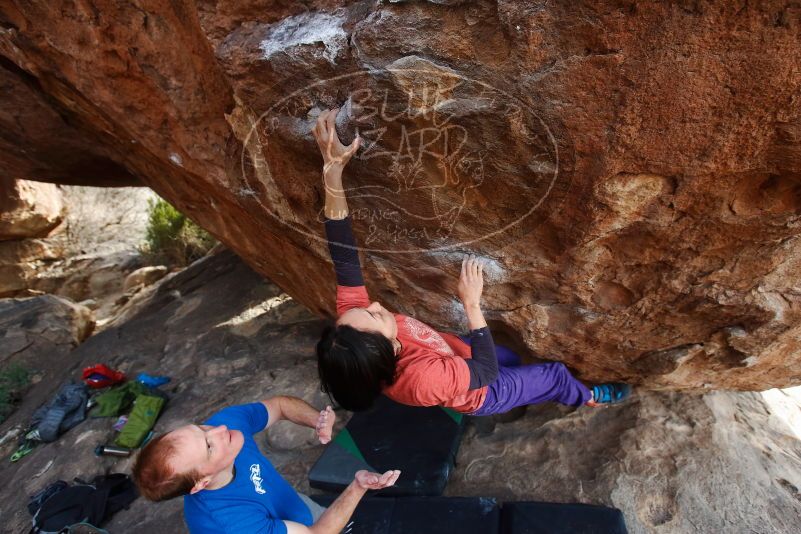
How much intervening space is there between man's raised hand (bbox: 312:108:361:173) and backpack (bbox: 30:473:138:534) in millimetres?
2341

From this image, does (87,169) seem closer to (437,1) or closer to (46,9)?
(46,9)

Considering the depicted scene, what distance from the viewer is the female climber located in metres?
1.52

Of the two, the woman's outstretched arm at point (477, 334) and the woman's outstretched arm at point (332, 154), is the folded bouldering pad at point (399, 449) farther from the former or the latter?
the woman's outstretched arm at point (332, 154)

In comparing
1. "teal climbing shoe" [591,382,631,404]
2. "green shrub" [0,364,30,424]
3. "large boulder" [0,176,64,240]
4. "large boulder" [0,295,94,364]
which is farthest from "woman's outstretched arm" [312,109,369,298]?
"large boulder" [0,176,64,240]

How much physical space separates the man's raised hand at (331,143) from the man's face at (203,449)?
937 mm

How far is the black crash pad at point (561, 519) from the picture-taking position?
177 cm

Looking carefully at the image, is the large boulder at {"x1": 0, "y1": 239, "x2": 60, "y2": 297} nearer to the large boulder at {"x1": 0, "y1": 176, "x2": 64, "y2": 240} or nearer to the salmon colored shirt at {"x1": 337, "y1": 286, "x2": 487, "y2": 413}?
the large boulder at {"x1": 0, "y1": 176, "x2": 64, "y2": 240}

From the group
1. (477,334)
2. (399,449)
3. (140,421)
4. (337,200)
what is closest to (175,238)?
(140,421)

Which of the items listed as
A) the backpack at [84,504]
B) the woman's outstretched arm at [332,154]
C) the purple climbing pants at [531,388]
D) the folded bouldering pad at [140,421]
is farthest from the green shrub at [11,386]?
the purple climbing pants at [531,388]

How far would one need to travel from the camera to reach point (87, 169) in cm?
378

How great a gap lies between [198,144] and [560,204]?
152 cm

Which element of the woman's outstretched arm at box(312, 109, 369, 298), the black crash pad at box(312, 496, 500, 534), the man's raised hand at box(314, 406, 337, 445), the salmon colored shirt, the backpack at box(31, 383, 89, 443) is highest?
the woman's outstretched arm at box(312, 109, 369, 298)

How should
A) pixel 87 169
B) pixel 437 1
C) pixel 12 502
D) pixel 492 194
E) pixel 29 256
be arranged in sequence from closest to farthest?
1. pixel 437 1
2. pixel 492 194
3. pixel 12 502
4. pixel 87 169
5. pixel 29 256

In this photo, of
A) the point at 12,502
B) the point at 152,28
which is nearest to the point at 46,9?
the point at 152,28
